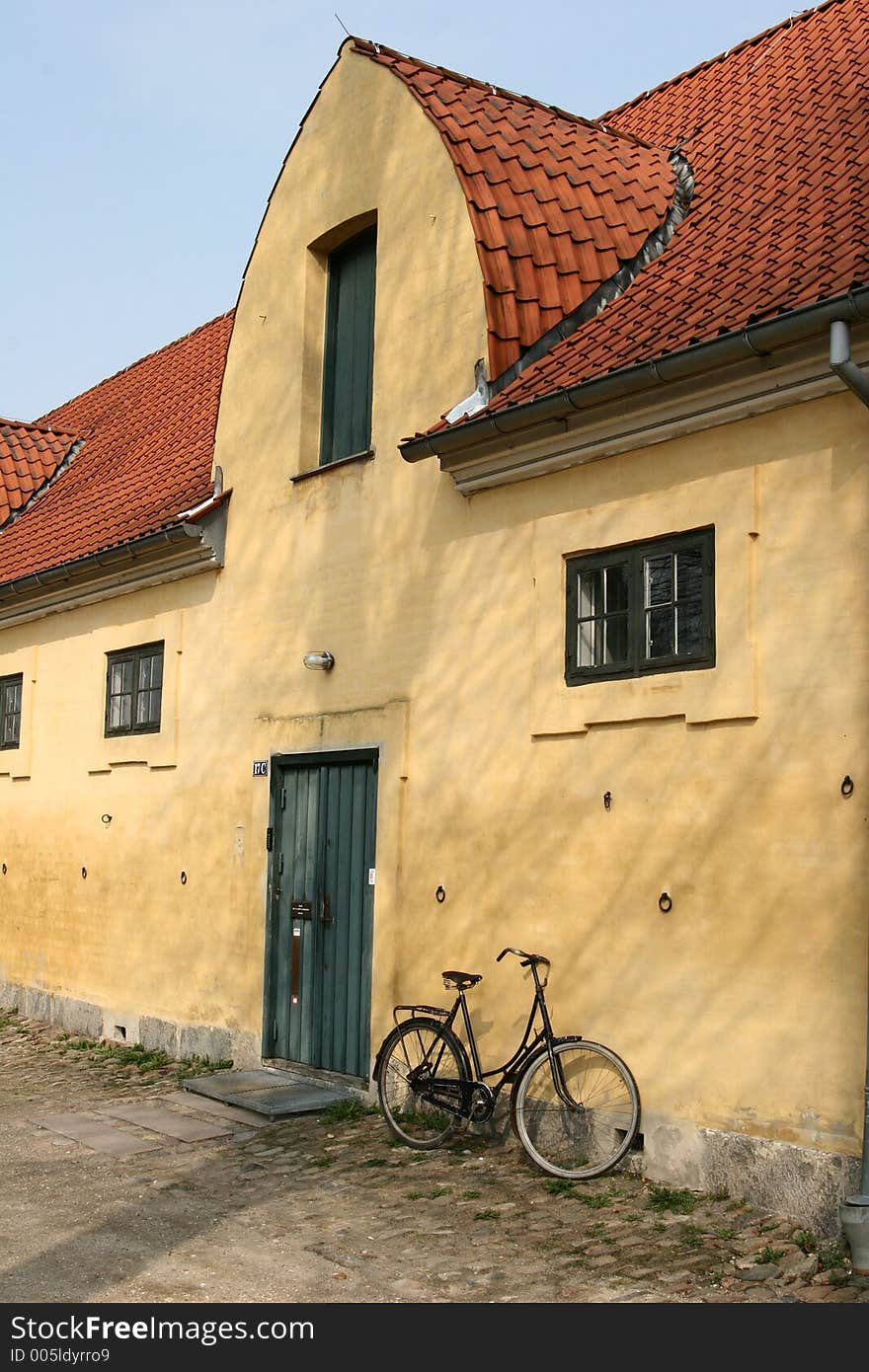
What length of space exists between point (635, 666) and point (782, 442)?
1.46m

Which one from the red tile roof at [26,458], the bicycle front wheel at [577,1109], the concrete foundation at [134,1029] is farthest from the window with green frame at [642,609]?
the red tile roof at [26,458]

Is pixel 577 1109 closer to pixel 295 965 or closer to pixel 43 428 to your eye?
pixel 295 965

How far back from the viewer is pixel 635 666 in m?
7.78

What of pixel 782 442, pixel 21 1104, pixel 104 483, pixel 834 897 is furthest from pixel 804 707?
pixel 104 483

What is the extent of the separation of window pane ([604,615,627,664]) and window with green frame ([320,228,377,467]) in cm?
314

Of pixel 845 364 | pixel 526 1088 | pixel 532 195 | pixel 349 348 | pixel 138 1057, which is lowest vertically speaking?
A: pixel 138 1057

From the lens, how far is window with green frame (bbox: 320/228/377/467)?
10641mm

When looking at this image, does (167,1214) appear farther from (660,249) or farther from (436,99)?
(436,99)

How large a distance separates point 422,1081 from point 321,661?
3202 millimetres

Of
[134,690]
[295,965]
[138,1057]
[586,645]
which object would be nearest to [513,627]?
[586,645]

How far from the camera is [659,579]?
25.3 feet

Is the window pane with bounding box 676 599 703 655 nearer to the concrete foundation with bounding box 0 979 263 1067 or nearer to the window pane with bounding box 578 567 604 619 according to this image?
the window pane with bounding box 578 567 604 619

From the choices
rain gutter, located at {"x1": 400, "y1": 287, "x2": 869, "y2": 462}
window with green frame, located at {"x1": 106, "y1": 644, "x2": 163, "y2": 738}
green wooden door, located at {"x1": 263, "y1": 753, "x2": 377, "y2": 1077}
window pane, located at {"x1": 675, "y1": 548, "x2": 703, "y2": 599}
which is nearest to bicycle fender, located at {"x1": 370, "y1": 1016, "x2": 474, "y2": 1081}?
green wooden door, located at {"x1": 263, "y1": 753, "x2": 377, "y2": 1077}

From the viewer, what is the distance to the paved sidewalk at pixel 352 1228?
5.86 meters
